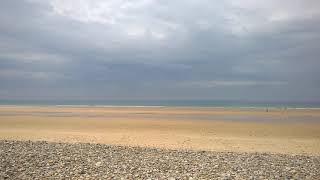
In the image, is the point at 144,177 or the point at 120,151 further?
the point at 120,151

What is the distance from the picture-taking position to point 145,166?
471 inches

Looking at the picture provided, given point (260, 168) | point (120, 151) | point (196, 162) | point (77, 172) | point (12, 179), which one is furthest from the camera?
point (120, 151)

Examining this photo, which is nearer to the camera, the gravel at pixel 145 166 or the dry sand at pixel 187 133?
the gravel at pixel 145 166

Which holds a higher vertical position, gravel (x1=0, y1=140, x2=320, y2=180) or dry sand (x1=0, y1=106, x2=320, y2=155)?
gravel (x1=0, y1=140, x2=320, y2=180)

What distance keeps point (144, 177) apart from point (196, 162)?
3002mm

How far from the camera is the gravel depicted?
10.7m

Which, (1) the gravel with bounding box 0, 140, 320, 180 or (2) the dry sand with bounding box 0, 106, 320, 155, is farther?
(2) the dry sand with bounding box 0, 106, 320, 155

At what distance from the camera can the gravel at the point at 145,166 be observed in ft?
35.1

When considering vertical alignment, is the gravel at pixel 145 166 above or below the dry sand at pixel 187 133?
above

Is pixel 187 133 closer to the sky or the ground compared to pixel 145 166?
closer to the ground

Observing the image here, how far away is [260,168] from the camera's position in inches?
474

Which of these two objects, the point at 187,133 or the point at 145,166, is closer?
the point at 145,166

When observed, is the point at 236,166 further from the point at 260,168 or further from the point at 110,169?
the point at 110,169

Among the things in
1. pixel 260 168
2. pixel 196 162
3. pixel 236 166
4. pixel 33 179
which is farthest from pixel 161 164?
pixel 33 179
